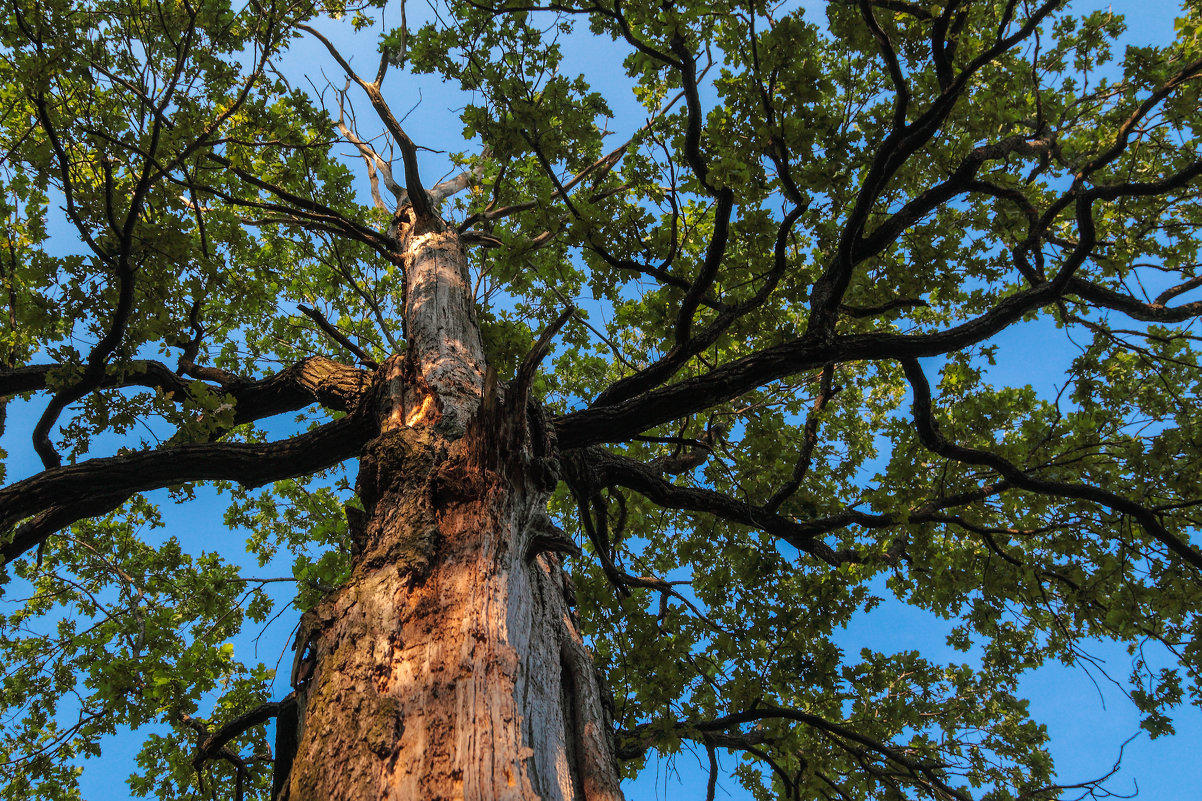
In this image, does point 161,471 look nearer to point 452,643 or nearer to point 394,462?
point 394,462

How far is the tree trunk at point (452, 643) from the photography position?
1575 millimetres

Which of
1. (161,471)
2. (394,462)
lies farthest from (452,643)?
(161,471)

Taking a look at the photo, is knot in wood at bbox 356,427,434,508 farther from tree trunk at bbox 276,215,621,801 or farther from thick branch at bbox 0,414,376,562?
thick branch at bbox 0,414,376,562

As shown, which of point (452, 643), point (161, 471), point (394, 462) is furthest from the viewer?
point (161, 471)

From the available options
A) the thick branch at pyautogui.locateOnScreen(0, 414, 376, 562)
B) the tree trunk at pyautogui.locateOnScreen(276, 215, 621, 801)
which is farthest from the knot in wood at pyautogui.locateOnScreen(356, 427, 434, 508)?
the thick branch at pyautogui.locateOnScreen(0, 414, 376, 562)

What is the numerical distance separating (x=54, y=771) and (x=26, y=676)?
3.38ft

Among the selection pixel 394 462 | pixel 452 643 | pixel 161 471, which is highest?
pixel 161 471

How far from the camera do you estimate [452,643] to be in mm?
1877

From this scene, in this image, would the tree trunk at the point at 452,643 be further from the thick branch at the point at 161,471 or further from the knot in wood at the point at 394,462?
the thick branch at the point at 161,471

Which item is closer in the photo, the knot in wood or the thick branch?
the knot in wood

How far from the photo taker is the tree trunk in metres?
1.58

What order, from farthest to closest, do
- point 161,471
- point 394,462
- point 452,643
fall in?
point 161,471
point 394,462
point 452,643

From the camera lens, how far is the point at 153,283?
149 inches

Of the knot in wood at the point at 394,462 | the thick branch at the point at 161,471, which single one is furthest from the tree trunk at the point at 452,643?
the thick branch at the point at 161,471
